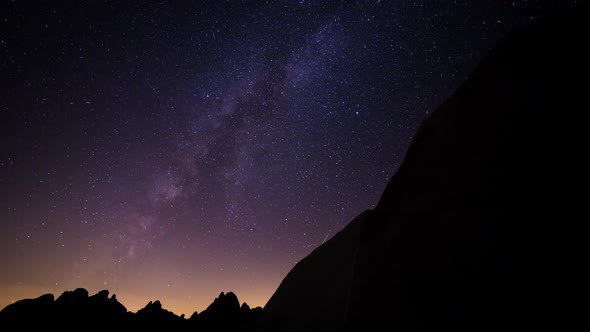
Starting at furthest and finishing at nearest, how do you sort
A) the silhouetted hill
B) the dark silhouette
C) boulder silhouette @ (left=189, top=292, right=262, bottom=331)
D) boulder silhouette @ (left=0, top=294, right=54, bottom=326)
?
the silhouetted hill → boulder silhouette @ (left=189, top=292, right=262, bottom=331) → boulder silhouette @ (left=0, top=294, right=54, bottom=326) → the dark silhouette

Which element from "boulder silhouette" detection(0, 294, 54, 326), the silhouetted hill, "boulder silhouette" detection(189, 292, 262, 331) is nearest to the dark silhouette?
"boulder silhouette" detection(189, 292, 262, 331)

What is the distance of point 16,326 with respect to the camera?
19031 millimetres

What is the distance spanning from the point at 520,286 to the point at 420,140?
122 inches

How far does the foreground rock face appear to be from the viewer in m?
3.29

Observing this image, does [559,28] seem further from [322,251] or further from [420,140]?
[322,251]

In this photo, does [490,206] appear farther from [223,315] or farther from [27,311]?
[27,311]

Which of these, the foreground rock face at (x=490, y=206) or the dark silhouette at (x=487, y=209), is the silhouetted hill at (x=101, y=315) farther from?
the foreground rock face at (x=490, y=206)

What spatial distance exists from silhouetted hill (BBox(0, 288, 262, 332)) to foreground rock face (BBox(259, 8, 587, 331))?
683 inches

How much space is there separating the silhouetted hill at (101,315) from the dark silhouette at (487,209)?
17.1 metres

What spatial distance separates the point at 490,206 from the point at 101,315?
3015 centimetres

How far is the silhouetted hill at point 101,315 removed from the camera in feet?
65.5

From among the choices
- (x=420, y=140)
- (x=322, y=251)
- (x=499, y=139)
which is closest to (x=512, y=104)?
(x=499, y=139)

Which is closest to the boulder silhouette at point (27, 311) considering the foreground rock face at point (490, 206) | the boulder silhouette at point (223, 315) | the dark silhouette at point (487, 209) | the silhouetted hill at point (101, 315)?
the silhouetted hill at point (101, 315)

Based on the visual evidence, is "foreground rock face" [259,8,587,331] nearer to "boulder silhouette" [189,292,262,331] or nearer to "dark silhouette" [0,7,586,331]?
"dark silhouette" [0,7,586,331]
